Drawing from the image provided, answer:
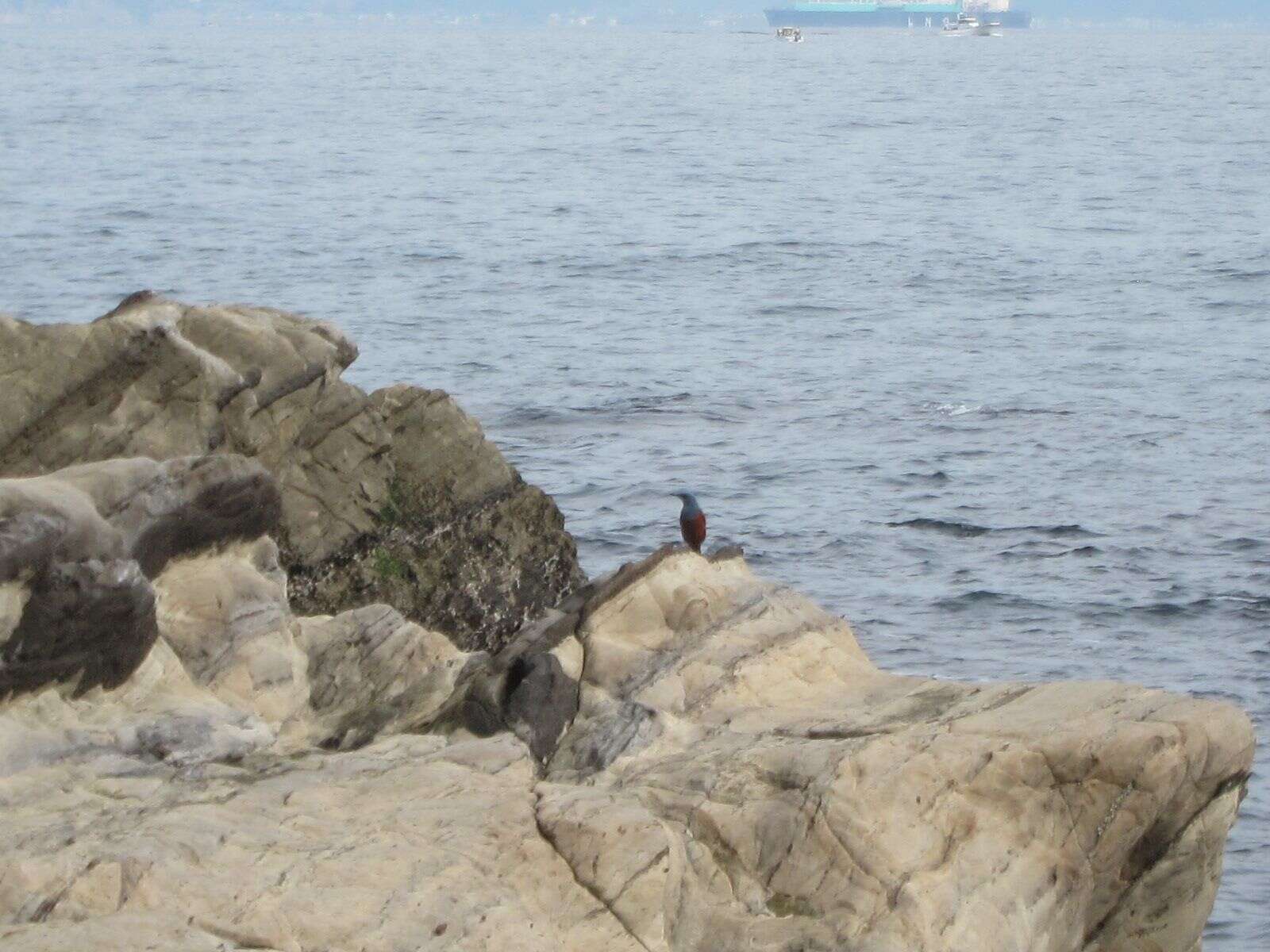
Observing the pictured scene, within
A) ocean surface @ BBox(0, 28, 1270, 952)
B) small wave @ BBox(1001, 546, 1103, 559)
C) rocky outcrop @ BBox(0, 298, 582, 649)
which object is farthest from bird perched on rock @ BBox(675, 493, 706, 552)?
small wave @ BBox(1001, 546, 1103, 559)

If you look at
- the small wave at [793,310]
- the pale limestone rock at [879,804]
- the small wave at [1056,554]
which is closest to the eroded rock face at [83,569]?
the pale limestone rock at [879,804]

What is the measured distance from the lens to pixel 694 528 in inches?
696

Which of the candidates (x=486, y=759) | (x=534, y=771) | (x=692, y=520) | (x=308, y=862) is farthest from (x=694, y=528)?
(x=308, y=862)

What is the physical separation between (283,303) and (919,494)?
63.1 ft

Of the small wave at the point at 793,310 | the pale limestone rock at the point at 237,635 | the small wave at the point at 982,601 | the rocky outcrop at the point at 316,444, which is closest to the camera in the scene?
the pale limestone rock at the point at 237,635

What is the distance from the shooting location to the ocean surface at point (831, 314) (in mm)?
23562

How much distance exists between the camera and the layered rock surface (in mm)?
9688

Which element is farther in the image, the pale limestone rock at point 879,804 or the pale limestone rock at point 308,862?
the pale limestone rock at point 879,804

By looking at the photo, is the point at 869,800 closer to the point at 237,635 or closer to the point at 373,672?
the point at 373,672

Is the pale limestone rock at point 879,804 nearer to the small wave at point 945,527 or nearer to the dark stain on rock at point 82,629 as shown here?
the dark stain on rock at point 82,629

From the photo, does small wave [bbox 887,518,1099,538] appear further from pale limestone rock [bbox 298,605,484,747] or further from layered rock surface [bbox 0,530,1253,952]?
pale limestone rock [bbox 298,605,484,747]

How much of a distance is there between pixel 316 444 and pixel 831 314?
87.9 feet

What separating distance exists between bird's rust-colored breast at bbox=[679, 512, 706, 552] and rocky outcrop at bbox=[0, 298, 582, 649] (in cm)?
127

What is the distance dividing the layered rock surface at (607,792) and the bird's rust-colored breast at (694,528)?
3.12m
